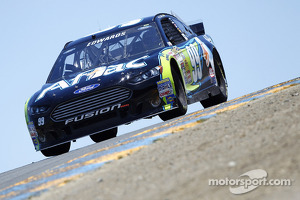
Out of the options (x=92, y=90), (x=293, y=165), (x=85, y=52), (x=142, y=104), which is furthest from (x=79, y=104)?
(x=293, y=165)

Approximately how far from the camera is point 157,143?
5.52 m

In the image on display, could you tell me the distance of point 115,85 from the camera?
8234 mm

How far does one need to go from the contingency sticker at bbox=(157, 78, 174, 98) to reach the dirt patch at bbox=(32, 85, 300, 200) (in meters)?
2.56

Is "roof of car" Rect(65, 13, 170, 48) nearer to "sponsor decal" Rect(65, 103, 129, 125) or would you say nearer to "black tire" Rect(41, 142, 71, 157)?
"black tire" Rect(41, 142, 71, 157)

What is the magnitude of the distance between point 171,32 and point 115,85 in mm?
2050

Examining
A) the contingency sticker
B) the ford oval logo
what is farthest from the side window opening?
the ford oval logo

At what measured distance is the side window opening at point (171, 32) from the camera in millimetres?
9652

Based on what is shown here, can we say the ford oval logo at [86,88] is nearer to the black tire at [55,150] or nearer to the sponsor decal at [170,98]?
the sponsor decal at [170,98]

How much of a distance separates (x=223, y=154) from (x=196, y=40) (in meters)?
6.65

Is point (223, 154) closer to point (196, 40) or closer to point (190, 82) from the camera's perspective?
→ point (190, 82)

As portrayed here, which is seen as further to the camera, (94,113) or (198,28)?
(198,28)

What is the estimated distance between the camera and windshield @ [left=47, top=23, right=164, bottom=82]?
30.1 feet

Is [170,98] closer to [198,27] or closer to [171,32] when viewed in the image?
[171,32]

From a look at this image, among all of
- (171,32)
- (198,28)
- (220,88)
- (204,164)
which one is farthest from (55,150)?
(204,164)
